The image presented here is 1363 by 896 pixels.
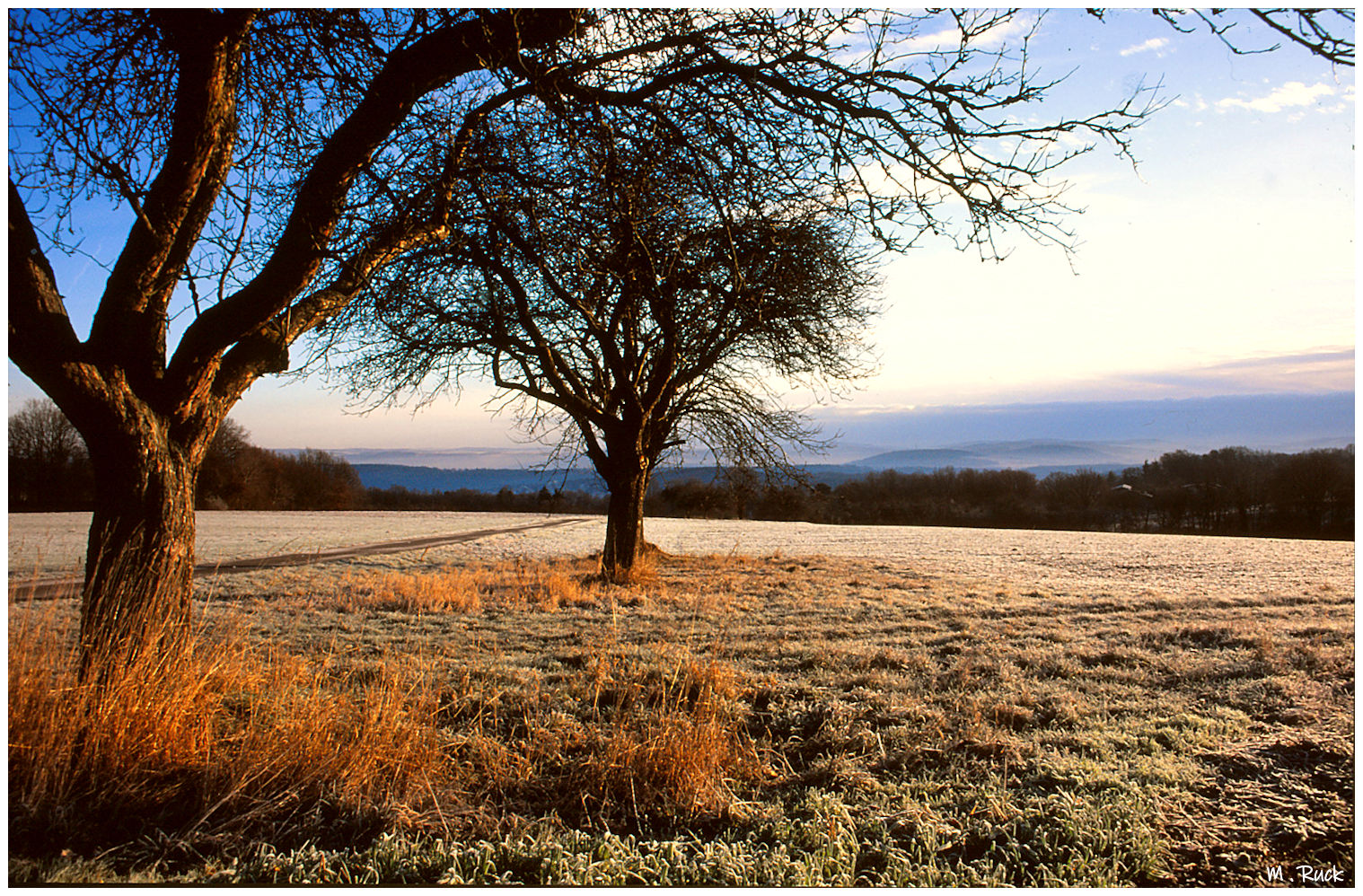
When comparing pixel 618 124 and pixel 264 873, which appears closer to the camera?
pixel 264 873

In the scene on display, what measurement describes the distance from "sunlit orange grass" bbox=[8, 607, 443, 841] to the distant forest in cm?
535

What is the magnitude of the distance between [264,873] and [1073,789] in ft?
12.3

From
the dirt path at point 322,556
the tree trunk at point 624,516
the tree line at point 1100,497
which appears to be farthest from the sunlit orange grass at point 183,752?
the tree trunk at point 624,516

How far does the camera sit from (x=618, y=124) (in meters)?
4.75

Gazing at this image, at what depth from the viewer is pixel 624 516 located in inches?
492

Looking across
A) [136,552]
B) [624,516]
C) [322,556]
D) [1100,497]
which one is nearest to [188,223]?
[136,552]

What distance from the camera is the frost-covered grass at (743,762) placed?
2686 mm

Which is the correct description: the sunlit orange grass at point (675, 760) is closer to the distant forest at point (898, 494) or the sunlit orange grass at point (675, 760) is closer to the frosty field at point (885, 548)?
the distant forest at point (898, 494)

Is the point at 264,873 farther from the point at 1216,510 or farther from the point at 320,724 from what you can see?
the point at 1216,510

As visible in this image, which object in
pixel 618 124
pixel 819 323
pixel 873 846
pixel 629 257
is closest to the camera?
pixel 873 846

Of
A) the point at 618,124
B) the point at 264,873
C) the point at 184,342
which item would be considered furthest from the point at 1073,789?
the point at 184,342

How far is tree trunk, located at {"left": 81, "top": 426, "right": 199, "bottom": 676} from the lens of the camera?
153 inches

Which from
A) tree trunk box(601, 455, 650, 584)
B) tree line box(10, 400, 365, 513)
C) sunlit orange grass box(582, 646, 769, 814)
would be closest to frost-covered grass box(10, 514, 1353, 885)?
sunlit orange grass box(582, 646, 769, 814)

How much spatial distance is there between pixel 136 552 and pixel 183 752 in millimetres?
1479
